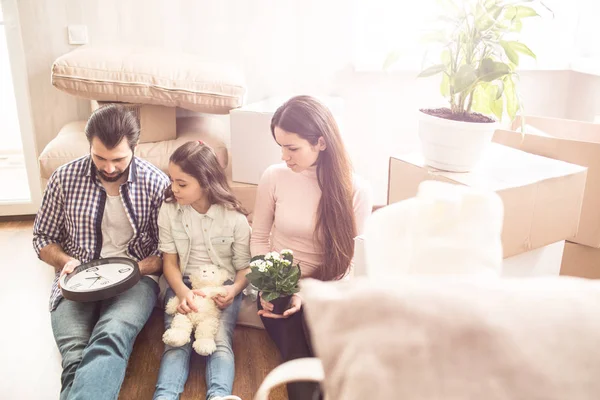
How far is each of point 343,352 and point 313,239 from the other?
1.20 meters

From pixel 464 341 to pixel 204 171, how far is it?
4.20ft

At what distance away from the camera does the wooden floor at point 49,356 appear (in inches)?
54.9

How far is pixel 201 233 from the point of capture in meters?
1.58

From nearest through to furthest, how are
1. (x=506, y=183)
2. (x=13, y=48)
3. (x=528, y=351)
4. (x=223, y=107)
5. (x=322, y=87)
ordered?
(x=528, y=351), (x=506, y=183), (x=223, y=107), (x=13, y=48), (x=322, y=87)

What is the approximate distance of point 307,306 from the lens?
0.34m

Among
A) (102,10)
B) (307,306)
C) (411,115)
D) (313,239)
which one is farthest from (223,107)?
(307,306)

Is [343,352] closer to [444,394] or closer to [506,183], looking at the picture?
[444,394]

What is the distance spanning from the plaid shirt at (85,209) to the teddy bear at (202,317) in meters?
0.22

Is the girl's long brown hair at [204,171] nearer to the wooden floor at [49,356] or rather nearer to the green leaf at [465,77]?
the wooden floor at [49,356]

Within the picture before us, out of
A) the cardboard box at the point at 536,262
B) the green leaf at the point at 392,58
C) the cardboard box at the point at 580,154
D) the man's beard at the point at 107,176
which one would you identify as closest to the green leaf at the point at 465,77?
the green leaf at the point at 392,58

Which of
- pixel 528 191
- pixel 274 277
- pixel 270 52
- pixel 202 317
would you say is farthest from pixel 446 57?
pixel 270 52

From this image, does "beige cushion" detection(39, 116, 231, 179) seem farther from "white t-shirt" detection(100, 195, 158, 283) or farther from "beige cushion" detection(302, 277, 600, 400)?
"beige cushion" detection(302, 277, 600, 400)

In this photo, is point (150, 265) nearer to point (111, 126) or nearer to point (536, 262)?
point (111, 126)

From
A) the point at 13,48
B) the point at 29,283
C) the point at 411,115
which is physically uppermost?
the point at 13,48
